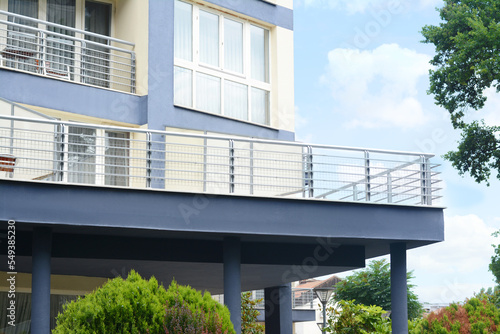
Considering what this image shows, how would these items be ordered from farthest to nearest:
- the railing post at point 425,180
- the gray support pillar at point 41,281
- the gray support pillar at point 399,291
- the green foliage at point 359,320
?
the green foliage at point 359,320 → the railing post at point 425,180 → the gray support pillar at point 399,291 → the gray support pillar at point 41,281

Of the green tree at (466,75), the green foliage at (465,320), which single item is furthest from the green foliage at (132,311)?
the green tree at (466,75)

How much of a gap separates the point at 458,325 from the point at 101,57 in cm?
1076

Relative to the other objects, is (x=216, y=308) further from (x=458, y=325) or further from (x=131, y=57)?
(x=131, y=57)

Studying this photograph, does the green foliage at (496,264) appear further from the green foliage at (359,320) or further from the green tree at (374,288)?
the green foliage at (359,320)

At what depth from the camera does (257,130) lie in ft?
61.7

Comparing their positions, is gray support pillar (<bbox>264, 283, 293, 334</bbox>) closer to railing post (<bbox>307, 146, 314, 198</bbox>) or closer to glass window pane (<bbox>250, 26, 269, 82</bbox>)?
glass window pane (<bbox>250, 26, 269, 82</bbox>)

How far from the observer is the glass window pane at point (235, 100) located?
18.3 meters

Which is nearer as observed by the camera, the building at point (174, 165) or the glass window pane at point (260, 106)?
the building at point (174, 165)

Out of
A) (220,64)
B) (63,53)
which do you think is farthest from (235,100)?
(63,53)

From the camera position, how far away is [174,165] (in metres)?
16.3

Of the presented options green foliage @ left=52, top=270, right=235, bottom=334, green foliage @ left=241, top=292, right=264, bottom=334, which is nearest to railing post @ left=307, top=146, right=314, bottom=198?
green foliage @ left=52, top=270, right=235, bottom=334

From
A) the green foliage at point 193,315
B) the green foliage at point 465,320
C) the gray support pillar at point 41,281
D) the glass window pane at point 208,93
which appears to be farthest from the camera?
the glass window pane at point 208,93

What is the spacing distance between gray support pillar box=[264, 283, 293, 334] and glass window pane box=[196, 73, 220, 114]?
6499 mm

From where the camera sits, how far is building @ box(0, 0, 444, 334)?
1270cm
